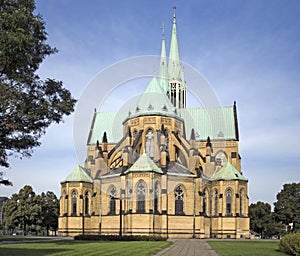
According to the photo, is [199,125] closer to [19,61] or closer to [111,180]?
[111,180]

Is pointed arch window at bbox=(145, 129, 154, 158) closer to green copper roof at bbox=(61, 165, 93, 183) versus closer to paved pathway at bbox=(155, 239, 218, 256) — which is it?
green copper roof at bbox=(61, 165, 93, 183)

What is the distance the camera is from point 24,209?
79688 millimetres

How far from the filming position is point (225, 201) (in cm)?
6669

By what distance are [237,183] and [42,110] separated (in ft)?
142

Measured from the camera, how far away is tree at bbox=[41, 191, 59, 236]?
83.5 m

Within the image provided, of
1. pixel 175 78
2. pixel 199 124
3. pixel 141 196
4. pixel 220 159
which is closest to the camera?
pixel 141 196

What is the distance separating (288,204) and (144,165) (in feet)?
130

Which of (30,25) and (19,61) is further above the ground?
(30,25)

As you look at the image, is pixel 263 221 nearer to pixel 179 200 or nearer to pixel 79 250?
pixel 179 200

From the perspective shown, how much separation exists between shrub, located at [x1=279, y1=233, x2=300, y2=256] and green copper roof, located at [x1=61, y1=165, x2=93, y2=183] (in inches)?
1737

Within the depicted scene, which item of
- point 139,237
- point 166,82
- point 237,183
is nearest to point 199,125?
point 166,82

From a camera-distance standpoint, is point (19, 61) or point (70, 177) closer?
point (19, 61)

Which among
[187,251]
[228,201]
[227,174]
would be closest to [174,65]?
[227,174]

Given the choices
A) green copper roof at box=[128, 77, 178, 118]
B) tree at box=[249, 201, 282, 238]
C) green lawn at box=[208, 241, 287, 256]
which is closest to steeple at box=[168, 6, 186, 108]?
green copper roof at box=[128, 77, 178, 118]
